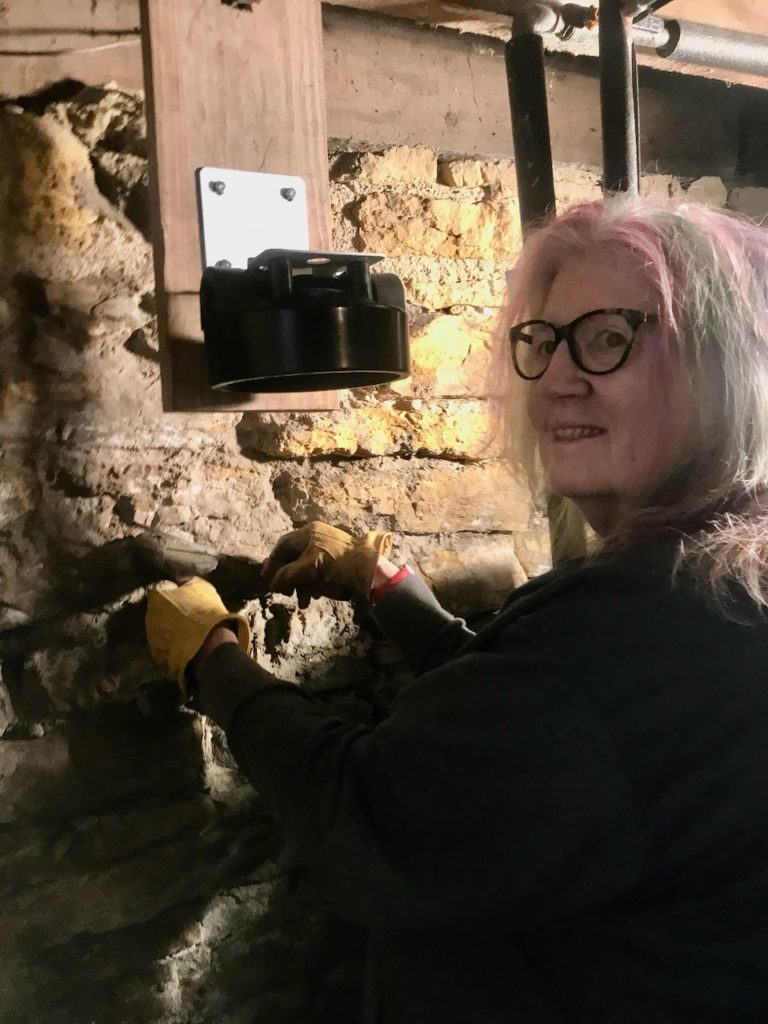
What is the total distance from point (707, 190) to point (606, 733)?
1.17 meters

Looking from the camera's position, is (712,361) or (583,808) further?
(712,361)

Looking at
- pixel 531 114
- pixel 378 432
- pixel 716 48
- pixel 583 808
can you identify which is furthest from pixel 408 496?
pixel 716 48

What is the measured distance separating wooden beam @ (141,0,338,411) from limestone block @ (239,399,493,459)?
0.44ft

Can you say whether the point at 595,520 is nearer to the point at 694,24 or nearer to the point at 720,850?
the point at 720,850

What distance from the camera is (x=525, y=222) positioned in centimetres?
114

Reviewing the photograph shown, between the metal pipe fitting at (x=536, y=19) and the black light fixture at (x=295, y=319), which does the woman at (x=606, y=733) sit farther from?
the metal pipe fitting at (x=536, y=19)

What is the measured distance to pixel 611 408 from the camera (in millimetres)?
790

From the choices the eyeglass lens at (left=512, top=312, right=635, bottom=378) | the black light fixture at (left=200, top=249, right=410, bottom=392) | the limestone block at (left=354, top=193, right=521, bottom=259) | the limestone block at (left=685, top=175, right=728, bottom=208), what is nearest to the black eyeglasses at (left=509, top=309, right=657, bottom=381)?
the eyeglass lens at (left=512, top=312, right=635, bottom=378)

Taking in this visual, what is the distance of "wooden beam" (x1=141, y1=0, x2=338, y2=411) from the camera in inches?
35.3

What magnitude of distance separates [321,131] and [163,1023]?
1.09 metres

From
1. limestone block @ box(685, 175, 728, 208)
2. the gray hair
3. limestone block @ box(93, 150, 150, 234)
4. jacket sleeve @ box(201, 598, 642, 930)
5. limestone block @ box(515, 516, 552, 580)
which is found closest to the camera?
jacket sleeve @ box(201, 598, 642, 930)

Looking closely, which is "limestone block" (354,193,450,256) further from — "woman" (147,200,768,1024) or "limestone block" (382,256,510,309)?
"woman" (147,200,768,1024)

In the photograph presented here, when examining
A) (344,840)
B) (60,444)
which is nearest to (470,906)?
(344,840)

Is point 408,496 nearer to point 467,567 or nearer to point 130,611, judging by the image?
point 467,567
